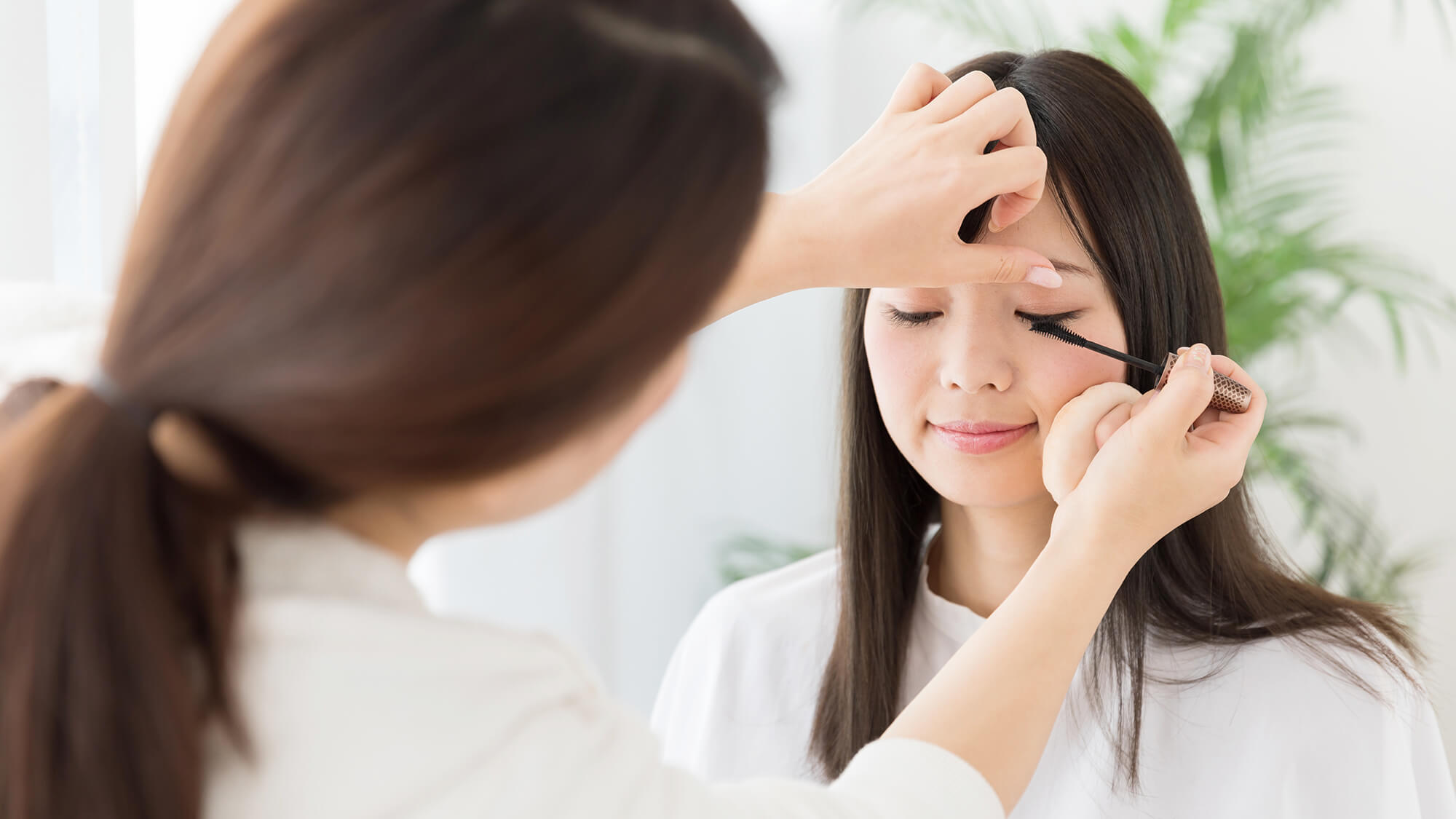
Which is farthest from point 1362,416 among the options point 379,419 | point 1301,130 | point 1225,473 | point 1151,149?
point 379,419

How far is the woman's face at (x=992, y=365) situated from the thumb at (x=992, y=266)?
0.04m

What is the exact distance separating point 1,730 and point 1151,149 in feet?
3.52

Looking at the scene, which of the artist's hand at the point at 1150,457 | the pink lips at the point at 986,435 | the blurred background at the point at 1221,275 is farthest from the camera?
the blurred background at the point at 1221,275

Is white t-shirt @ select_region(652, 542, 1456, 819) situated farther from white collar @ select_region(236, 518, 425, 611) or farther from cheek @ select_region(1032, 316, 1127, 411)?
white collar @ select_region(236, 518, 425, 611)

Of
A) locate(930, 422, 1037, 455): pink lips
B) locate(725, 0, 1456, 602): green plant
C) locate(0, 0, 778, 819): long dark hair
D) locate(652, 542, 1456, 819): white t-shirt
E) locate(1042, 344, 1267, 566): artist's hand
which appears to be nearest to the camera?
locate(0, 0, 778, 819): long dark hair

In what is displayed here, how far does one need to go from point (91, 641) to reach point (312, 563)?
0.10m

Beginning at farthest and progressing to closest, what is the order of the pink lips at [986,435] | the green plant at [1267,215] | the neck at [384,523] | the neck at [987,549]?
the green plant at [1267,215]
the neck at [987,549]
the pink lips at [986,435]
the neck at [384,523]

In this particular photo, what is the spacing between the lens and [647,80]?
49 centimetres

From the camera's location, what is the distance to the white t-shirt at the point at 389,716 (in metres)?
0.49

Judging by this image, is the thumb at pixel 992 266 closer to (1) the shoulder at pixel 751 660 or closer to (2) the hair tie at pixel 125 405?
(1) the shoulder at pixel 751 660

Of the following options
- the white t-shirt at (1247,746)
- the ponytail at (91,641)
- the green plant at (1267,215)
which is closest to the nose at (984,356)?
the white t-shirt at (1247,746)

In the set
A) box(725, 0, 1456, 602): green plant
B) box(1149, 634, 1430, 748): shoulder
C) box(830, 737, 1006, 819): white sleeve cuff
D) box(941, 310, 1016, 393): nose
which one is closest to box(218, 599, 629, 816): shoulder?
box(830, 737, 1006, 819): white sleeve cuff

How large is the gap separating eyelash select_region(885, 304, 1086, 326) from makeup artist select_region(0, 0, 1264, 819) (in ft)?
2.06

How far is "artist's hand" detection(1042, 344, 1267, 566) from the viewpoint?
822 millimetres
